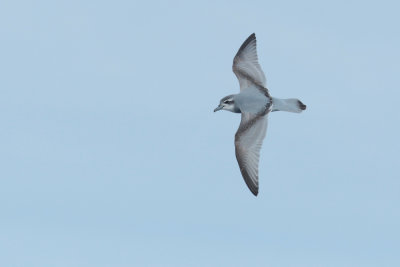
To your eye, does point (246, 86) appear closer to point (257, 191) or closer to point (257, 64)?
point (257, 64)

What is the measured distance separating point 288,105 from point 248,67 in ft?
8.68

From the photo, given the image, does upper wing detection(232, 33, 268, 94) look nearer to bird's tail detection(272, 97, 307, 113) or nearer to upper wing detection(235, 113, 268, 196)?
bird's tail detection(272, 97, 307, 113)

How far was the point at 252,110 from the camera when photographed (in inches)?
1345

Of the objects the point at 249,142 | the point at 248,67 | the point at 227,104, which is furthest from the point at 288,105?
the point at 248,67

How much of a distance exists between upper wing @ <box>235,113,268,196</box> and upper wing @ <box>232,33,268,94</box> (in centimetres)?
166

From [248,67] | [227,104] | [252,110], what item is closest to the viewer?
[252,110]

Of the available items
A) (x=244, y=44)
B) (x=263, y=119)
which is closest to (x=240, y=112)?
(x=263, y=119)

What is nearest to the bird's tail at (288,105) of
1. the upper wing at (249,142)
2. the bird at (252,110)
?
the bird at (252,110)

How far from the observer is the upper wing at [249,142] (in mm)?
33406

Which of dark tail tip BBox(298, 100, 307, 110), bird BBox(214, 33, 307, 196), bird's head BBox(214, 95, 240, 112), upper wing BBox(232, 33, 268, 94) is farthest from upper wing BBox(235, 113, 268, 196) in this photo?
upper wing BBox(232, 33, 268, 94)

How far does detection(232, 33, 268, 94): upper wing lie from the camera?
35.5m

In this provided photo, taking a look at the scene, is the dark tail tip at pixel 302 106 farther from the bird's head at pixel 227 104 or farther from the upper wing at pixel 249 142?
the bird's head at pixel 227 104

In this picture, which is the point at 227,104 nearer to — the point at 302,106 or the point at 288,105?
the point at 288,105

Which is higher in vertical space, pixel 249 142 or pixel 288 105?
pixel 288 105
